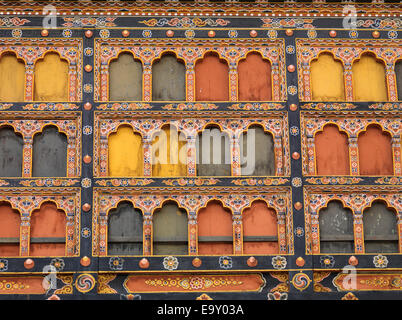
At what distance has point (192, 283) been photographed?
1398cm

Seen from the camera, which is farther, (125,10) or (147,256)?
(125,10)

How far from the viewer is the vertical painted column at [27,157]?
47.2 feet

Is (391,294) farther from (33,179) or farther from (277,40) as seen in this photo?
(33,179)

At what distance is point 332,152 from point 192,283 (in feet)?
10.5

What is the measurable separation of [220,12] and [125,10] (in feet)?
5.33

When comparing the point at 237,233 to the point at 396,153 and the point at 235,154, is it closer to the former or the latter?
the point at 235,154

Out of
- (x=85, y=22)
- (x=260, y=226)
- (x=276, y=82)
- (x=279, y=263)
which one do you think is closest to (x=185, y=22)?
(x=85, y=22)

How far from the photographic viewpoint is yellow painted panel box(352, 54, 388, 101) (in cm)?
1507

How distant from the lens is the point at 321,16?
15.3m

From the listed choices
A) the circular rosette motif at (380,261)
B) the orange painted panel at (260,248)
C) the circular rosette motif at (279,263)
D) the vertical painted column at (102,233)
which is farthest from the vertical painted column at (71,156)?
the circular rosette motif at (380,261)

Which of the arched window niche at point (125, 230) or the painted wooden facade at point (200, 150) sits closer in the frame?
the painted wooden facade at point (200, 150)

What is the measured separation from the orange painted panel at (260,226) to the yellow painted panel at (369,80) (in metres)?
2.49

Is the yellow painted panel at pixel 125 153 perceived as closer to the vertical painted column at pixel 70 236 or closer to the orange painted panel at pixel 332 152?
the vertical painted column at pixel 70 236
